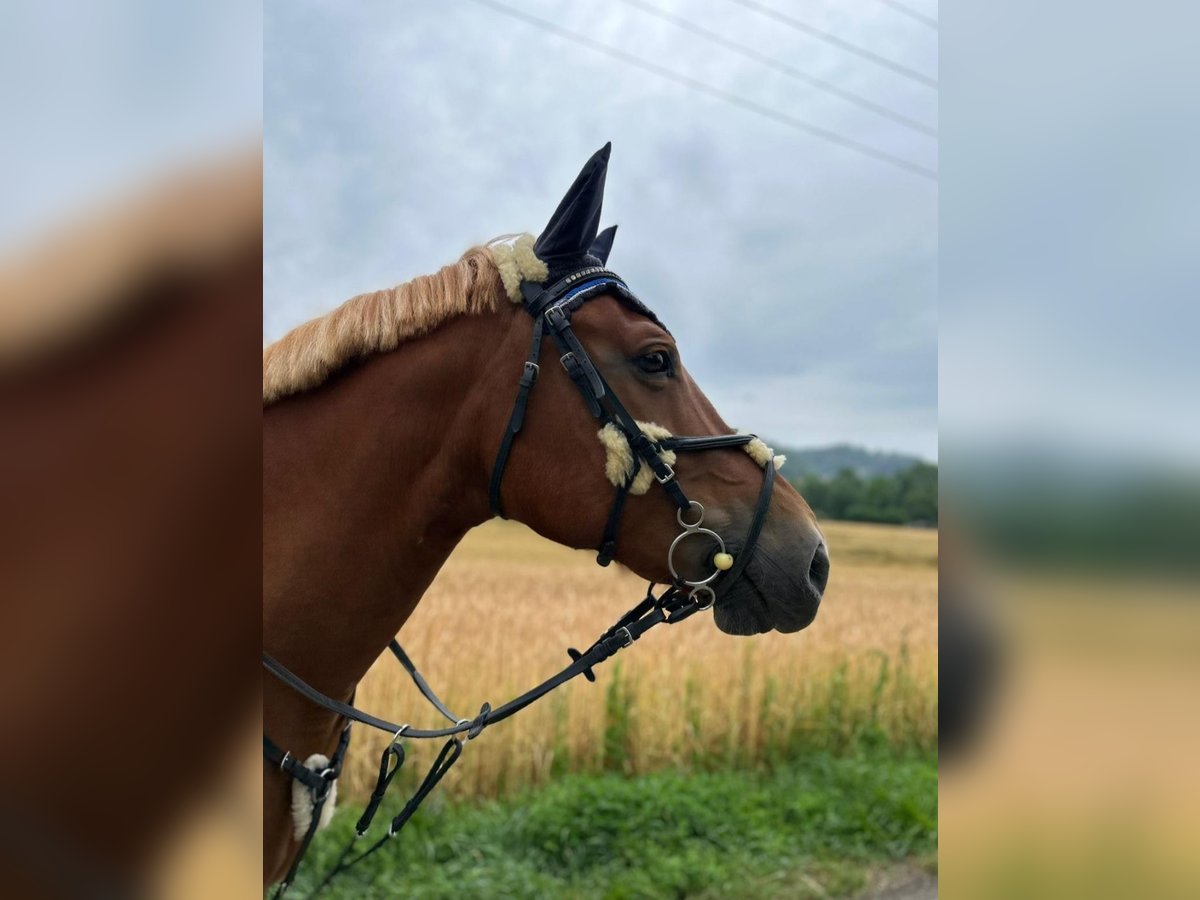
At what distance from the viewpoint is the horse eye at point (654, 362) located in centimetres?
226

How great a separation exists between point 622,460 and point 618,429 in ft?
0.28

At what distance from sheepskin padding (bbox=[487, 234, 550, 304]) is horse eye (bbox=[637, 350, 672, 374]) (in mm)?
356

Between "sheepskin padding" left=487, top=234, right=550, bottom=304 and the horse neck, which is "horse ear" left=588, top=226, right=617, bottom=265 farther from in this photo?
the horse neck

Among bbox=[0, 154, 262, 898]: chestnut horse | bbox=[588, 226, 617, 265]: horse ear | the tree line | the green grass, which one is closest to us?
bbox=[0, 154, 262, 898]: chestnut horse

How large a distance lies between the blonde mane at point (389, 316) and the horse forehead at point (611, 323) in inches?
6.3

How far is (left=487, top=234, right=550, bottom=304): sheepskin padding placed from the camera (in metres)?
2.25

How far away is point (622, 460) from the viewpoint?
2.17 m

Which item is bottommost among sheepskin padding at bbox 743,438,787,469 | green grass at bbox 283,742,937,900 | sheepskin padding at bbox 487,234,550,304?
green grass at bbox 283,742,937,900

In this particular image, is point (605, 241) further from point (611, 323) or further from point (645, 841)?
point (645, 841)

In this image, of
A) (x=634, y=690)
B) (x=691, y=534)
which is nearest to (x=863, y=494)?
(x=634, y=690)

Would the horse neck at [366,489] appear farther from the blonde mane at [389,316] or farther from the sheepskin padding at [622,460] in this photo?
the sheepskin padding at [622,460]

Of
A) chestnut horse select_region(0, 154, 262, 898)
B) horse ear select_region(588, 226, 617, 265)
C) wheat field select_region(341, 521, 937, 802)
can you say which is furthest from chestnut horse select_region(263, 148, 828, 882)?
wheat field select_region(341, 521, 937, 802)

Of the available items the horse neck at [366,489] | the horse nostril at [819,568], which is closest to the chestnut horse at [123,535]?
the horse neck at [366,489]

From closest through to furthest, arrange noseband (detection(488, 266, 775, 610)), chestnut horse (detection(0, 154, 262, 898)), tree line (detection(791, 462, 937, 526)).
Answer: chestnut horse (detection(0, 154, 262, 898)) < noseband (detection(488, 266, 775, 610)) < tree line (detection(791, 462, 937, 526))
